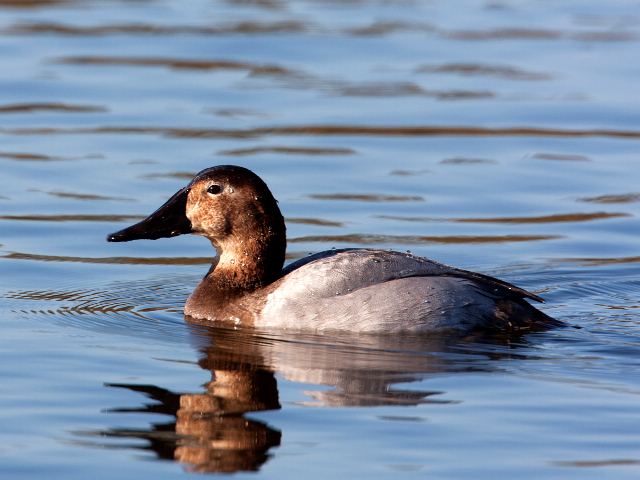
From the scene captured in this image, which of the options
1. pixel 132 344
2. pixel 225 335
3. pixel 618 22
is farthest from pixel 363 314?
pixel 618 22

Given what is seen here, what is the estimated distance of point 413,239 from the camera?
1177cm

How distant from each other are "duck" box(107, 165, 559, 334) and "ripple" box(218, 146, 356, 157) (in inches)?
181

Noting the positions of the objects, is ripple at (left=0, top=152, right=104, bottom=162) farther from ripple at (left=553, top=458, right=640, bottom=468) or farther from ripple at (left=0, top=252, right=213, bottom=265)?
ripple at (left=553, top=458, right=640, bottom=468)

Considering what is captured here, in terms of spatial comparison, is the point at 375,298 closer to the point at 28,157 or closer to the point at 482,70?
the point at 28,157

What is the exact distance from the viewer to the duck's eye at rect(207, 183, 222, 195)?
9555 millimetres

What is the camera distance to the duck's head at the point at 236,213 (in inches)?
374

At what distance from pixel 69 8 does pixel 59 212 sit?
9.72m

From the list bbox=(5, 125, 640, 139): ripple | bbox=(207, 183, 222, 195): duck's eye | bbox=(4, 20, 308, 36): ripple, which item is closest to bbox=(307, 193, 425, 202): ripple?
bbox=(5, 125, 640, 139): ripple

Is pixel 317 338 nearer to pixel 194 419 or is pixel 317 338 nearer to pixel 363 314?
pixel 363 314

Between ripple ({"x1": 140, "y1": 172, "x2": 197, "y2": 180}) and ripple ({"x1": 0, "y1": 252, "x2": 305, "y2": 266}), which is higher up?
ripple ({"x1": 140, "y1": 172, "x2": 197, "y2": 180})

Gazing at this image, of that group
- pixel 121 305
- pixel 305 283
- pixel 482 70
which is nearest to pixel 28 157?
pixel 121 305

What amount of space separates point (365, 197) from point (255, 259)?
11.9 ft

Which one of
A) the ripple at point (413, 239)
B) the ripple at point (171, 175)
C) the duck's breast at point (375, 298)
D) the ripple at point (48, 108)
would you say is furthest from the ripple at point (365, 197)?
the ripple at point (48, 108)

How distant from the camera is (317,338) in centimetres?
880
